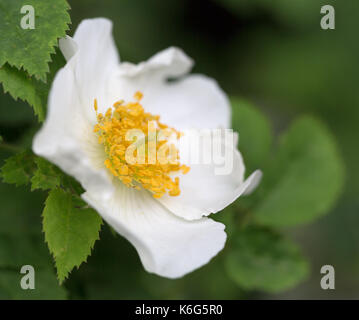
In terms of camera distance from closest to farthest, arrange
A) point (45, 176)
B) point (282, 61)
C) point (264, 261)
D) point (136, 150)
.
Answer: point (45, 176) → point (136, 150) → point (264, 261) → point (282, 61)

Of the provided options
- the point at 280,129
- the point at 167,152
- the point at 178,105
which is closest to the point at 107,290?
the point at 167,152

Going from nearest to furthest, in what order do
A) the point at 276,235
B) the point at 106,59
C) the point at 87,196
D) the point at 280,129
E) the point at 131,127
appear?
the point at 87,196 < the point at 131,127 < the point at 106,59 < the point at 276,235 < the point at 280,129

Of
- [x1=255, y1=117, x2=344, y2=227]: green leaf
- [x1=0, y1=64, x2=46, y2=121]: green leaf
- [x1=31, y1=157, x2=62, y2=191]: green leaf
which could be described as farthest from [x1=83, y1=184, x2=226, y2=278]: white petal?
[x1=255, y1=117, x2=344, y2=227]: green leaf

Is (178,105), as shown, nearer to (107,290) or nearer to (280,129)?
(107,290)

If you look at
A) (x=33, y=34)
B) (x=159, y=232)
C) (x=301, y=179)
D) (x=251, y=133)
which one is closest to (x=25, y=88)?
(x=33, y=34)

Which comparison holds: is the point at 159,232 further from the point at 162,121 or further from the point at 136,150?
the point at 162,121

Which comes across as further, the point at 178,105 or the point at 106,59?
the point at 178,105

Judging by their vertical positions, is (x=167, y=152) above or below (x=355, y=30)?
below
